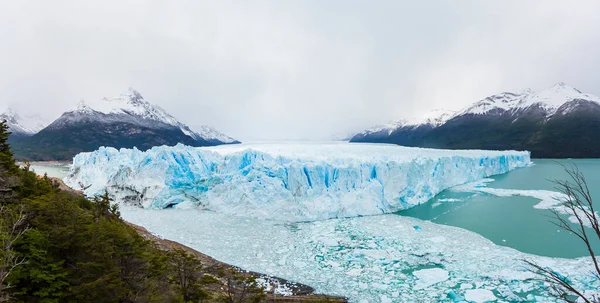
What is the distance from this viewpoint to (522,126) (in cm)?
5772

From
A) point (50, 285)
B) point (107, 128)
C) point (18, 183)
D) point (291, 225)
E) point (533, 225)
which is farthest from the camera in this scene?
point (107, 128)

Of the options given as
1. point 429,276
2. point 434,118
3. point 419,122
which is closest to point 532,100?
point 434,118

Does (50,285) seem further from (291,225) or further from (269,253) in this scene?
(291,225)

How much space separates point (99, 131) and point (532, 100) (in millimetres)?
92758

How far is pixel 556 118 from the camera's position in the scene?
56.4m

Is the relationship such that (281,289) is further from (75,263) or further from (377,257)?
(75,263)

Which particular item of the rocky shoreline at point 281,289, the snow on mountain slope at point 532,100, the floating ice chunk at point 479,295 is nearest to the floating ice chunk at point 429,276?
the floating ice chunk at point 479,295

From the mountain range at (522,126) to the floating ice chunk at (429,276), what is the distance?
164ft

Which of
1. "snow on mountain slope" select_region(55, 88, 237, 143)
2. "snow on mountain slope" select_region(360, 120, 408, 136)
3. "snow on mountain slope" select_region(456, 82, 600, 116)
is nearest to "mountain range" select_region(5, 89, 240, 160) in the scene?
"snow on mountain slope" select_region(55, 88, 237, 143)

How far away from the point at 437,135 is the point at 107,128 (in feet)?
226

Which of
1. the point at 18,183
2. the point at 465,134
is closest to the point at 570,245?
the point at 18,183

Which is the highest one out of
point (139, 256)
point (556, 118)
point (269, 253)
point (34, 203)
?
point (556, 118)

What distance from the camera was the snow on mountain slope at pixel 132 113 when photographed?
6550 cm

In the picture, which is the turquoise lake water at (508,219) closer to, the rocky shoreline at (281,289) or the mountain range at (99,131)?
the rocky shoreline at (281,289)
